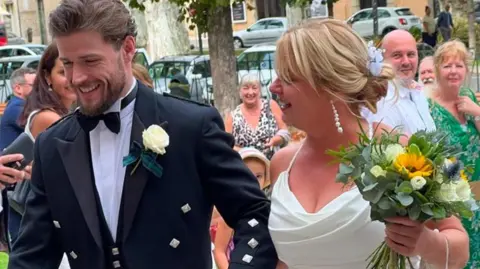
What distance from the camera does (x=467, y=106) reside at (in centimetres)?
579

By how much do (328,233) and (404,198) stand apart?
0.45 meters

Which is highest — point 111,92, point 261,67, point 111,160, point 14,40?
point 111,92

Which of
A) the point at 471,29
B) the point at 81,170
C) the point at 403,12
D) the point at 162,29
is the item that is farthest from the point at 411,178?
the point at 403,12

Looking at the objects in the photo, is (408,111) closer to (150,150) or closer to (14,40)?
(150,150)

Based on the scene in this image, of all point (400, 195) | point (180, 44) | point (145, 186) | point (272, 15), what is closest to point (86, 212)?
point (145, 186)

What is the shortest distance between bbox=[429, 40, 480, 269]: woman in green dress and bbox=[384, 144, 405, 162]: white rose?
318cm

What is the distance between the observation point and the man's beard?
2719 millimetres

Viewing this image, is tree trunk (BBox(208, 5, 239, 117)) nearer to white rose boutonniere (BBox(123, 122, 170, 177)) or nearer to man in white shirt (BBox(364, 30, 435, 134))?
man in white shirt (BBox(364, 30, 435, 134))

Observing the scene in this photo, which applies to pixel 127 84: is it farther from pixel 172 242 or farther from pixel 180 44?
pixel 180 44

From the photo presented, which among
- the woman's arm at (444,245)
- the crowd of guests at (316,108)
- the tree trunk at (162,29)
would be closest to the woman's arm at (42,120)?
the crowd of guests at (316,108)

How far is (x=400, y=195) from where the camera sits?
242 centimetres

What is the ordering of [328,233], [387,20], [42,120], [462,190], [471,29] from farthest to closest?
[387,20], [471,29], [42,120], [328,233], [462,190]

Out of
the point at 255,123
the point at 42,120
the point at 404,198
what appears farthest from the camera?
the point at 255,123

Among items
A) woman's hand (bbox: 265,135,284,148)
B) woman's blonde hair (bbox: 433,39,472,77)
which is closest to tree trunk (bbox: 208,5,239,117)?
woman's hand (bbox: 265,135,284,148)
